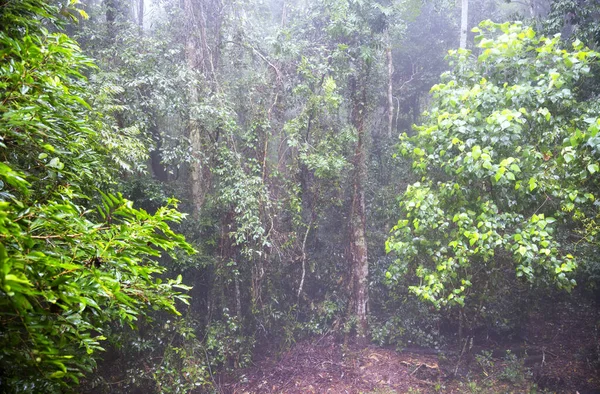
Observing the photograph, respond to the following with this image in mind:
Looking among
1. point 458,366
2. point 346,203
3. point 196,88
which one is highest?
point 196,88

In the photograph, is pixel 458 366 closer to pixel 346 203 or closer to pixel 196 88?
pixel 346 203

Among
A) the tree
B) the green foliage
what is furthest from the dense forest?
the tree

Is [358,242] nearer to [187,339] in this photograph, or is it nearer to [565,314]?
[187,339]

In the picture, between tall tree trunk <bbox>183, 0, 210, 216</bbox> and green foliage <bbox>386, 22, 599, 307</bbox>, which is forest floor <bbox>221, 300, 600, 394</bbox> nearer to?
green foliage <bbox>386, 22, 599, 307</bbox>

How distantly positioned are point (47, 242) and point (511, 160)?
12.2 feet

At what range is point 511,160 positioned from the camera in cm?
350

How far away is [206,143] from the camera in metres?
5.93

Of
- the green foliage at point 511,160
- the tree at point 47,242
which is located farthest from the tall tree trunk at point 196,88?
the tree at point 47,242

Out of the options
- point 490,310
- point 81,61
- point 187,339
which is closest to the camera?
point 81,61

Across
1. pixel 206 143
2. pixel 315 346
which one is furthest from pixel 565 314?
pixel 206 143

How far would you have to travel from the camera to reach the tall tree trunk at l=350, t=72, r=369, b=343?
697 centimetres

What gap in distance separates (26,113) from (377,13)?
630 cm

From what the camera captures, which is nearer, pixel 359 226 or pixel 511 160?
pixel 511 160

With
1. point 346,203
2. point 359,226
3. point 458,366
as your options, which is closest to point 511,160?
point 359,226
